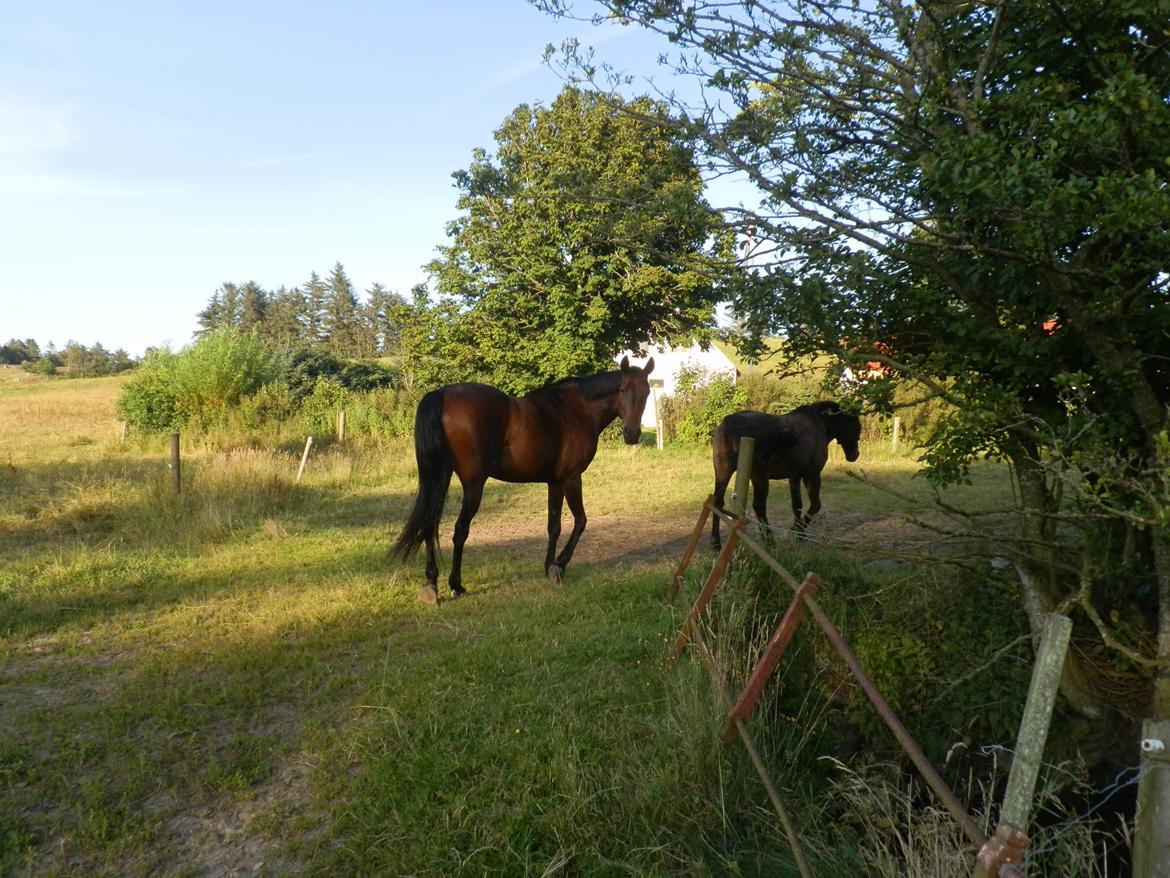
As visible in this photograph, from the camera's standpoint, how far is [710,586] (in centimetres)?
434

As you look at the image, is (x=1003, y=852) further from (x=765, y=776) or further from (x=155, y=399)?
(x=155, y=399)

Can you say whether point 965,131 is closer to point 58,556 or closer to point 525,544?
point 525,544

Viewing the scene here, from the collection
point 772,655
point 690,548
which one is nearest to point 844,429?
point 690,548

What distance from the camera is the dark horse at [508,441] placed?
6.30 metres

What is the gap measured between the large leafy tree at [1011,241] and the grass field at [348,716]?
125 cm

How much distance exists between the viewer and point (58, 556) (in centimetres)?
732

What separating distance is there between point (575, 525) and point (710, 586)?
2845 millimetres

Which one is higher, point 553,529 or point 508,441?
point 508,441

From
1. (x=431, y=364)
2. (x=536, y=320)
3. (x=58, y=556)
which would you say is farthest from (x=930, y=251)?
(x=431, y=364)

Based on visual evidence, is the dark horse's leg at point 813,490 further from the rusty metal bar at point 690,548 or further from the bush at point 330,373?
the bush at point 330,373

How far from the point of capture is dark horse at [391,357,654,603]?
20.7 feet

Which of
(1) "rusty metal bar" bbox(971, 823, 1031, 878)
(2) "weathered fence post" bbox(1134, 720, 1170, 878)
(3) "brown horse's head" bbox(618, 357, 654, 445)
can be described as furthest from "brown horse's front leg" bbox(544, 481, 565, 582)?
(1) "rusty metal bar" bbox(971, 823, 1031, 878)

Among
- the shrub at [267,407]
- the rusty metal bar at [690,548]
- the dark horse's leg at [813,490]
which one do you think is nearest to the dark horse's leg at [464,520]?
the rusty metal bar at [690,548]

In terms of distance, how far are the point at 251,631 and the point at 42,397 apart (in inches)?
1588
